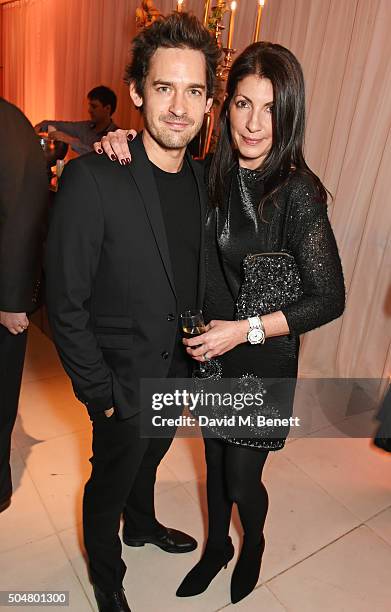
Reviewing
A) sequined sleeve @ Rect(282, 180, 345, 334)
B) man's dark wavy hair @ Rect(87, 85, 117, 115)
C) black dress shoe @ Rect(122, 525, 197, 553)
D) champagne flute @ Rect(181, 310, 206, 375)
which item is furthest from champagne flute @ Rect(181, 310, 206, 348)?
man's dark wavy hair @ Rect(87, 85, 117, 115)

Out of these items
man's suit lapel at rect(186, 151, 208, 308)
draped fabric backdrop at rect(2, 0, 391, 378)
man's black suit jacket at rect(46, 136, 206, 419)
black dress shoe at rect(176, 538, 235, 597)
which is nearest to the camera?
man's black suit jacket at rect(46, 136, 206, 419)

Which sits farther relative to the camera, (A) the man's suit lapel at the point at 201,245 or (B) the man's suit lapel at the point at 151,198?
(A) the man's suit lapel at the point at 201,245

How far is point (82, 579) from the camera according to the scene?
1691 mm

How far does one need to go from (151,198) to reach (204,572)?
1.30 metres

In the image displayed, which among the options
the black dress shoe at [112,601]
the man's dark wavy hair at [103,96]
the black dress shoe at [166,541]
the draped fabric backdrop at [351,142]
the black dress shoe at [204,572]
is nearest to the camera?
the black dress shoe at [112,601]

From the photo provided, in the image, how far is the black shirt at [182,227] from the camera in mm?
1330

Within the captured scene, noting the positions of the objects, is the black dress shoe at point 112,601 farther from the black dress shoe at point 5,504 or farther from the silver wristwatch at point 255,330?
the silver wristwatch at point 255,330

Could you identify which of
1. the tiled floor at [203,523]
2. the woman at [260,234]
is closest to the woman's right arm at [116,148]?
the woman at [260,234]

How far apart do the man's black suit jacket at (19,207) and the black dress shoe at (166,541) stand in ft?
3.23

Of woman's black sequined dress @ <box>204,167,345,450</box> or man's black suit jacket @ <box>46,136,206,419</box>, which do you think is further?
woman's black sequined dress @ <box>204,167,345,450</box>

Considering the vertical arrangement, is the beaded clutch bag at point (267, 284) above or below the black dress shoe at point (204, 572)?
above

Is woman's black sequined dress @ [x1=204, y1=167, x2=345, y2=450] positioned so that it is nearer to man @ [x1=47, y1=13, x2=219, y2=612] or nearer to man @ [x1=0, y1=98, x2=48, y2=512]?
man @ [x1=47, y1=13, x2=219, y2=612]

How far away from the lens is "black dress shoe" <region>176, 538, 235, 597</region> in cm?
166

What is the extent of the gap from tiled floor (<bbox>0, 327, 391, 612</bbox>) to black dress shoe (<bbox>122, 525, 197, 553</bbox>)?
29 millimetres
